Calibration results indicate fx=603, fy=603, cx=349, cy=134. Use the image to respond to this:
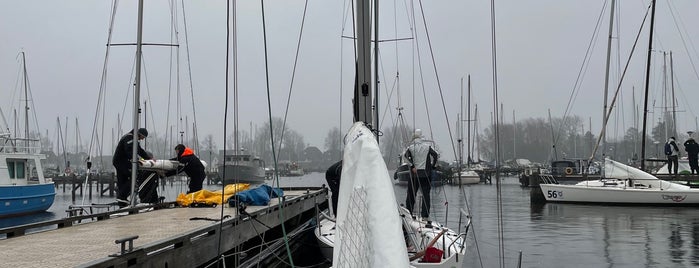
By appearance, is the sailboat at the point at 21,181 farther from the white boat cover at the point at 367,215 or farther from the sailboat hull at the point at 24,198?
the white boat cover at the point at 367,215

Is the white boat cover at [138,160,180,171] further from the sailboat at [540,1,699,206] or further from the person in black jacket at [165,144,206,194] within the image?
the sailboat at [540,1,699,206]

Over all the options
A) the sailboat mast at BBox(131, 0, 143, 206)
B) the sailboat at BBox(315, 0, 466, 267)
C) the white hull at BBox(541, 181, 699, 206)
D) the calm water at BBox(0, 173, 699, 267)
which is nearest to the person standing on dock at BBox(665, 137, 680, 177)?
the white hull at BBox(541, 181, 699, 206)

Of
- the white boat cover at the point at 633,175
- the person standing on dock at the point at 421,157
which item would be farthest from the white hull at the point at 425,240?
the white boat cover at the point at 633,175

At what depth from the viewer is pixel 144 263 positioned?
5.09 m

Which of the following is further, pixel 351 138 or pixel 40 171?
pixel 40 171

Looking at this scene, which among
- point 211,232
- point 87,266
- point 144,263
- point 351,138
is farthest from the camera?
point 211,232

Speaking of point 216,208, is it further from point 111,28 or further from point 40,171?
point 40,171

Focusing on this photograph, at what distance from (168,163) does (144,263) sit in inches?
305

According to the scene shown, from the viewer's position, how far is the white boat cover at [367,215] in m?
3.00

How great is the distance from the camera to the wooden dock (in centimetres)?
507

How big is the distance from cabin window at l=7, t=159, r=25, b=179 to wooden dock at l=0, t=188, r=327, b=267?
1974 centimetres

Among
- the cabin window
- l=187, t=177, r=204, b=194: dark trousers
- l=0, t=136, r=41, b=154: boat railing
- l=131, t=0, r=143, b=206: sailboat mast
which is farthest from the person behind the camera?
l=0, t=136, r=41, b=154: boat railing

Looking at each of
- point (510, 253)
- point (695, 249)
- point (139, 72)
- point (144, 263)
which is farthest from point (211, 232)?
point (695, 249)

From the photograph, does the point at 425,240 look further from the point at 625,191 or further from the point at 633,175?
the point at 633,175
